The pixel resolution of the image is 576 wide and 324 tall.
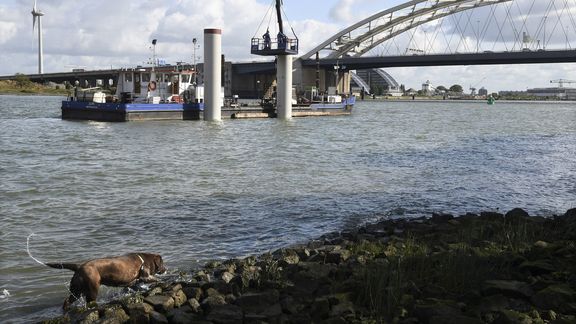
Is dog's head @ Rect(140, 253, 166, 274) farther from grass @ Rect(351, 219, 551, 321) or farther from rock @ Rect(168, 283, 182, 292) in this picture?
grass @ Rect(351, 219, 551, 321)

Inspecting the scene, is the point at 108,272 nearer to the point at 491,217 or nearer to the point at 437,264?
the point at 437,264

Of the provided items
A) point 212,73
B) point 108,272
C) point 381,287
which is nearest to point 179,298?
point 108,272

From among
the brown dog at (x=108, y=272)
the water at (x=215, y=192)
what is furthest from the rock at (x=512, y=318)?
the water at (x=215, y=192)

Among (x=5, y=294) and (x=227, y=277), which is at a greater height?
(x=227, y=277)

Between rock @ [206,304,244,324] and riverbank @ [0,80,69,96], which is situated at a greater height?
riverbank @ [0,80,69,96]

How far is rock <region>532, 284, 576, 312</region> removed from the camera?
620 centimetres

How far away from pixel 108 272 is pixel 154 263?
1066mm

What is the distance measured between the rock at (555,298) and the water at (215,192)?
5.40 metres

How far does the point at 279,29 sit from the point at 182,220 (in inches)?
2227

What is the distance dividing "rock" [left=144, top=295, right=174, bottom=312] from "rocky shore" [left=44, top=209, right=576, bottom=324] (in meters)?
0.01

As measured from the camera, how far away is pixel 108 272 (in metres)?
7.90

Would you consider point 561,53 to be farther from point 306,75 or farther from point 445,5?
point 306,75

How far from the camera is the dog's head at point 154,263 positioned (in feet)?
28.8

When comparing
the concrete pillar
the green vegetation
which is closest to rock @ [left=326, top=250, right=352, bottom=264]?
the green vegetation
